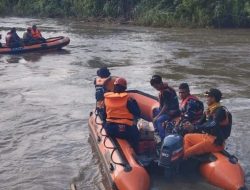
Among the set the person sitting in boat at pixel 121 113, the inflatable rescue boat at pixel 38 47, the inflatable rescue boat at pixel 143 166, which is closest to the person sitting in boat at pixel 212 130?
the inflatable rescue boat at pixel 143 166

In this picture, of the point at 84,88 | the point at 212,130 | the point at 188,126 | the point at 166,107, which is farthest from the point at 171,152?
the point at 84,88

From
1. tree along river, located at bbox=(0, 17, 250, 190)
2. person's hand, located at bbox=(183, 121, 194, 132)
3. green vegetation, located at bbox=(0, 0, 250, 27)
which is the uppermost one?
green vegetation, located at bbox=(0, 0, 250, 27)

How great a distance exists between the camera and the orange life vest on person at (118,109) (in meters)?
6.96

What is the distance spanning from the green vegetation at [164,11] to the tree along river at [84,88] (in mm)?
1759

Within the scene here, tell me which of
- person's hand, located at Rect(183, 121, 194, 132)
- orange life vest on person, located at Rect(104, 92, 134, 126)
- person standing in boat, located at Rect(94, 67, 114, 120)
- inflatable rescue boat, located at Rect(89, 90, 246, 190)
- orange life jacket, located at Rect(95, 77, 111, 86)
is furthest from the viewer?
orange life jacket, located at Rect(95, 77, 111, 86)

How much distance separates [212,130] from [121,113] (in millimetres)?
1309

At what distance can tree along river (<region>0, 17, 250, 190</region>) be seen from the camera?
7.83 metres

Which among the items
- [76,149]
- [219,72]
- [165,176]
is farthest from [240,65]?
[165,176]

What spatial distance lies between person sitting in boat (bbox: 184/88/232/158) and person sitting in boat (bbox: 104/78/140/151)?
0.82 meters

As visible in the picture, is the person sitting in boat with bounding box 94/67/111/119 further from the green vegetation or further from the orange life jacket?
the green vegetation

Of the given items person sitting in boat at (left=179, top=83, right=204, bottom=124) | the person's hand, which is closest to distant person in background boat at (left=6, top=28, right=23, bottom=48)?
person sitting in boat at (left=179, top=83, right=204, bottom=124)

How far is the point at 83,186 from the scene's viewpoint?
723 cm

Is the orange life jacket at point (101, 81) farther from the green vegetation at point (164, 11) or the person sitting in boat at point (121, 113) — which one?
the green vegetation at point (164, 11)

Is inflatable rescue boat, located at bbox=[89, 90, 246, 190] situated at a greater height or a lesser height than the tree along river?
greater
